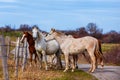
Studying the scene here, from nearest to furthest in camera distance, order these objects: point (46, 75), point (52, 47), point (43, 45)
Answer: point (46, 75), point (43, 45), point (52, 47)

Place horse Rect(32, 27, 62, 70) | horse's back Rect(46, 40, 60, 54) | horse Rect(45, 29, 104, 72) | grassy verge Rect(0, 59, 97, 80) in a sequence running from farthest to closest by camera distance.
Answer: horse's back Rect(46, 40, 60, 54) → horse Rect(32, 27, 62, 70) → horse Rect(45, 29, 104, 72) → grassy verge Rect(0, 59, 97, 80)

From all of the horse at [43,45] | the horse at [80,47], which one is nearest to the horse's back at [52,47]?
the horse at [43,45]

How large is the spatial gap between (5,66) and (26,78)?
10.7 ft

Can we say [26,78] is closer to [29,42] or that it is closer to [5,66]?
[5,66]

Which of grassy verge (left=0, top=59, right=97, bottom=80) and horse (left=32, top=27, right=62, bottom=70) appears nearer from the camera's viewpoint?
grassy verge (left=0, top=59, right=97, bottom=80)

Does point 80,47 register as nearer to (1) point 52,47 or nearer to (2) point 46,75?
(1) point 52,47

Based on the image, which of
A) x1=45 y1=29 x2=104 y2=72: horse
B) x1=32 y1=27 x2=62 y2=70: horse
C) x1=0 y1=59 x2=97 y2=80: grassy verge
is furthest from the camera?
x1=32 y1=27 x2=62 y2=70: horse

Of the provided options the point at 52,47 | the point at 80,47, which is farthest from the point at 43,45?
the point at 80,47

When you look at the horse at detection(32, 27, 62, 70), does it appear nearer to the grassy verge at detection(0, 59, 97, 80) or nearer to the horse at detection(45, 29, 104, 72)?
the horse at detection(45, 29, 104, 72)

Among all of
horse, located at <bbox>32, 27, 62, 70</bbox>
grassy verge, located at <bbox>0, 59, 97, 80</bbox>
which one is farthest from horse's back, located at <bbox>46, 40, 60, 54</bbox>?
grassy verge, located at <bbox>0, 59, 97, 80</bbox>

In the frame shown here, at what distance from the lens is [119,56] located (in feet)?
142

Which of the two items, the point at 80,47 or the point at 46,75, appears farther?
the point at 80,47

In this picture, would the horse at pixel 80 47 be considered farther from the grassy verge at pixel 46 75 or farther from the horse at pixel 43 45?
the grassy verge at pixel 46 75

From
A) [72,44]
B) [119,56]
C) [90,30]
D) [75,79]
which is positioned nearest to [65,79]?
[75,79]
